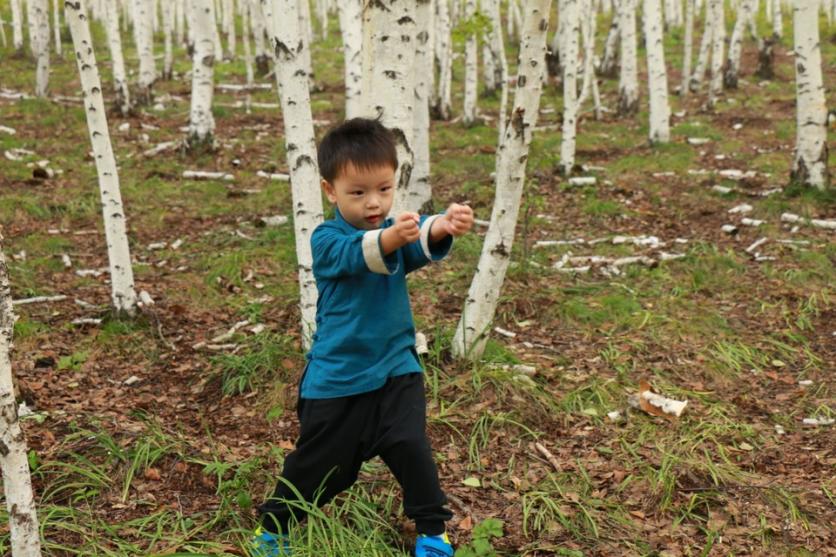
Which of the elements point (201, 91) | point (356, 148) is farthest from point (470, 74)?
point (356, 148)

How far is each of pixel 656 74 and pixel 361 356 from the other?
41.6 ft

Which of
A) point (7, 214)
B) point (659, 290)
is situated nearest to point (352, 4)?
point (7, 214)

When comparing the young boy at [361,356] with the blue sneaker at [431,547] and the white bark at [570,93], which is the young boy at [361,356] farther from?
the white bark at [570,93]

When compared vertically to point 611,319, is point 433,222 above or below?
above

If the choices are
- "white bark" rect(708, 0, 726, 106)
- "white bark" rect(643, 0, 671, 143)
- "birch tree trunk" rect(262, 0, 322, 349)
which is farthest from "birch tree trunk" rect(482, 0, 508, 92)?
"birch tree trunk" rect(262, 0, 322, 349)

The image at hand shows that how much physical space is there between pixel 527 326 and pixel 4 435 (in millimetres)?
4382

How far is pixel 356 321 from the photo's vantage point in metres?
2.87

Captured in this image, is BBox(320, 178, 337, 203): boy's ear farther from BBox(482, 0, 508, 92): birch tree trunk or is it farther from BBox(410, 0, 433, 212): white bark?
BBox(482, 0, 508, 92): birch tree trunk

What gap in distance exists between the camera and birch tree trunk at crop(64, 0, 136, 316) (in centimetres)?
559

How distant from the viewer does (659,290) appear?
269 inches

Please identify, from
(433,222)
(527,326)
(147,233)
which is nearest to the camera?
(433,222)

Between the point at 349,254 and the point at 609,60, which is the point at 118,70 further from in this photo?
the point at 609,60

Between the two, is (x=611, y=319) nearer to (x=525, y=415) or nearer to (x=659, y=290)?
(x=659, y=290)

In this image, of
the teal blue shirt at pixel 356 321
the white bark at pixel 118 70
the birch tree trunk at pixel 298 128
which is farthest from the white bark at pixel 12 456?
the white bark at pixel 118 70
